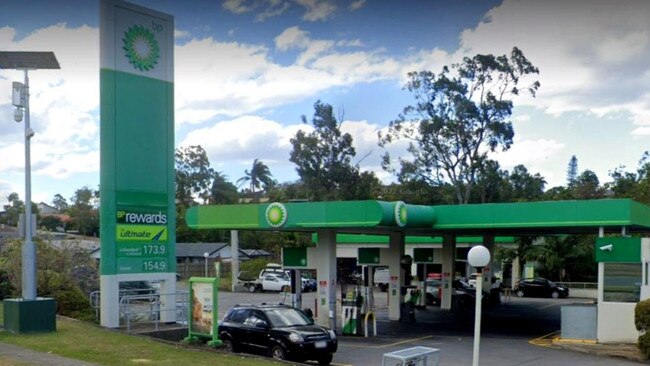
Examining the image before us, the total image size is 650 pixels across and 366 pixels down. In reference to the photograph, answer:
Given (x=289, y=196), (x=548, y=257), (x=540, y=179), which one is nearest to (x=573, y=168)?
(x=540, y=179)

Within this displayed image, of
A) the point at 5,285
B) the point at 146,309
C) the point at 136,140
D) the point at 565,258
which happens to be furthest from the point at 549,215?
the point at 565,258

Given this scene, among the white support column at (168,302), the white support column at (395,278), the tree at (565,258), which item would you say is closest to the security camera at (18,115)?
the white support column at (168,302)

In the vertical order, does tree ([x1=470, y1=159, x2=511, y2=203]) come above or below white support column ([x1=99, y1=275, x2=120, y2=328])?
above

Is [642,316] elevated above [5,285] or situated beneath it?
elevated above

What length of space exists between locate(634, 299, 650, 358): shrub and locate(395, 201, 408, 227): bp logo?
23.2ft

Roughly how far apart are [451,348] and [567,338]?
12.5 ft

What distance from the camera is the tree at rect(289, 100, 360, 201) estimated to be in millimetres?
66562

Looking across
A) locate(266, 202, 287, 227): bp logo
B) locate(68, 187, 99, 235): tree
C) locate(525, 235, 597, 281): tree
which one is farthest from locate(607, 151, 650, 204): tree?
locate(68, 187, 99, 235): tree

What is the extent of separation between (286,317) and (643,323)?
367 inches

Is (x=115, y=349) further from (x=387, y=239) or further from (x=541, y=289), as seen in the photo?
(x=541, y=289)

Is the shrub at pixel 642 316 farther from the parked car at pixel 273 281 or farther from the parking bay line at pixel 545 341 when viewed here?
the parked car at pixel 273 281

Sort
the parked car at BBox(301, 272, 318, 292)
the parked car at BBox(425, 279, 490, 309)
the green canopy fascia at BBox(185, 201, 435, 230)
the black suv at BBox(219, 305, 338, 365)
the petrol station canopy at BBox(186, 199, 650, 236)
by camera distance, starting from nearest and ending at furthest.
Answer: the black suv at BBox(219, 305, 338, 365), the petrol station canopy at BBox(186, 199, 650, 236), the green canopy fascia at BBox(185, 201, 435, 230), the parked car at BBox(425, 279, 490, 309), the parked car at BBox(301, 272, 318, 292)

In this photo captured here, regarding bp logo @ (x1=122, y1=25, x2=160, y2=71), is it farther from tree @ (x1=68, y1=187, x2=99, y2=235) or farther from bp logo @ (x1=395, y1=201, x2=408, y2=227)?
tree @ (x1=68, y1=187, x2=99, y2=235)

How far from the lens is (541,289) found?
45562mm
